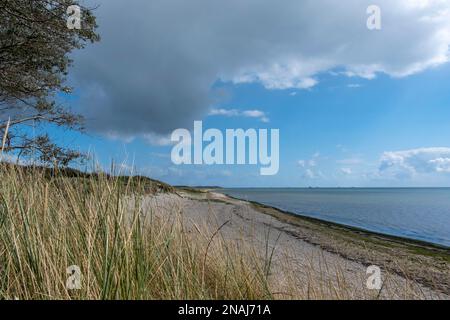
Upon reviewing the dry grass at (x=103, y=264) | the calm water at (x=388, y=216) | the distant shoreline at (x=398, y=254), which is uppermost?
the dry grass at (x=103, y=264)

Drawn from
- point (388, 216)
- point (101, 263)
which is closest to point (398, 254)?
point (101, 263)

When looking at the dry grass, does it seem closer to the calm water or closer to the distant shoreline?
the calm water

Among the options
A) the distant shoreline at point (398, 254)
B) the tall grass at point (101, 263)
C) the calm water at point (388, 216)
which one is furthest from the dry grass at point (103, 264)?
the distant shoreline at point (398, 254)

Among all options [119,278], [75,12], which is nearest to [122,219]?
A: [119,278]

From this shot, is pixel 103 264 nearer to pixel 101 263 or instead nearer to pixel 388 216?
pixel 101 263

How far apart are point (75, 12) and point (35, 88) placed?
115 inches

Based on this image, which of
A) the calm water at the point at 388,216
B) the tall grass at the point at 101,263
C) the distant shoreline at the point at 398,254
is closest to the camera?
the tall grass at the point at 101,263

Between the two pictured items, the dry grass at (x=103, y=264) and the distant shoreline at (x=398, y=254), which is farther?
the distant shoreline at (x=398, y=254)

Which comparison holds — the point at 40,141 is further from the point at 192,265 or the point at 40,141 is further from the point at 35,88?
the point at 192,265

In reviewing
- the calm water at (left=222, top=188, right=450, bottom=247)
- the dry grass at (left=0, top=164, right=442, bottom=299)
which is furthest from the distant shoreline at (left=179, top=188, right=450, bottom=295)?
the dry grass at (left=0, top=164, right=442, bottom=299)

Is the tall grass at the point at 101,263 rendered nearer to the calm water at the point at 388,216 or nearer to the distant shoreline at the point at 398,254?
the calm water at the point at 388,216
